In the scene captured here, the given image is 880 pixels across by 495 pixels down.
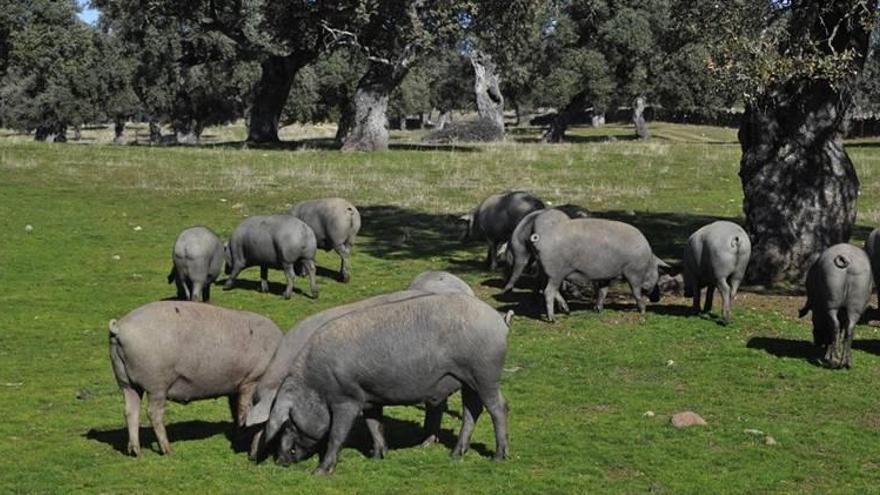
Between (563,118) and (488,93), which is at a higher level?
(488,93)

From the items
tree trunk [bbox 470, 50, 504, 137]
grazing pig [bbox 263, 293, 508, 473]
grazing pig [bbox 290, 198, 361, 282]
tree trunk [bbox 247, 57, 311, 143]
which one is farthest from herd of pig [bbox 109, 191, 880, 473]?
tree trunk [bbox 470, 50, 504, 137]

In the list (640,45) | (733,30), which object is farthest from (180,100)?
(733,30)

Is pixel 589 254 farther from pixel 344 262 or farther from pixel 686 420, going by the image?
pixel 344 262

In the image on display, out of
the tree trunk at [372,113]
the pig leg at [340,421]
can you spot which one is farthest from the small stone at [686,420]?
the tree trunk at [372,113]

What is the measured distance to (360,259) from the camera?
80.9 ft

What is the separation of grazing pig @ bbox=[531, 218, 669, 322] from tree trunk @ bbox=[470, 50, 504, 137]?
136 feet

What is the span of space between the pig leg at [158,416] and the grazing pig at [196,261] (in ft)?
25.0

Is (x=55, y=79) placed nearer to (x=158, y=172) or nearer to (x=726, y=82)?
(x=158, y=172)

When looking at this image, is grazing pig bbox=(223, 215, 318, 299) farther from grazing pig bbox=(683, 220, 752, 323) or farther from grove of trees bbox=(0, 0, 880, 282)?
grove of trees bbox=(0, 0, 880, 282)

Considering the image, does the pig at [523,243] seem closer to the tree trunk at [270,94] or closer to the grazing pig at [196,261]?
the grazing pig at [196,261]

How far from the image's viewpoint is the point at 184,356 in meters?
11.0

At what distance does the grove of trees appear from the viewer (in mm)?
21203

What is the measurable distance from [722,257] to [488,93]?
47135 millimetres

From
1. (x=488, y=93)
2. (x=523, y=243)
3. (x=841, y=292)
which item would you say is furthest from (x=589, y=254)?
(x=488, y=93)
